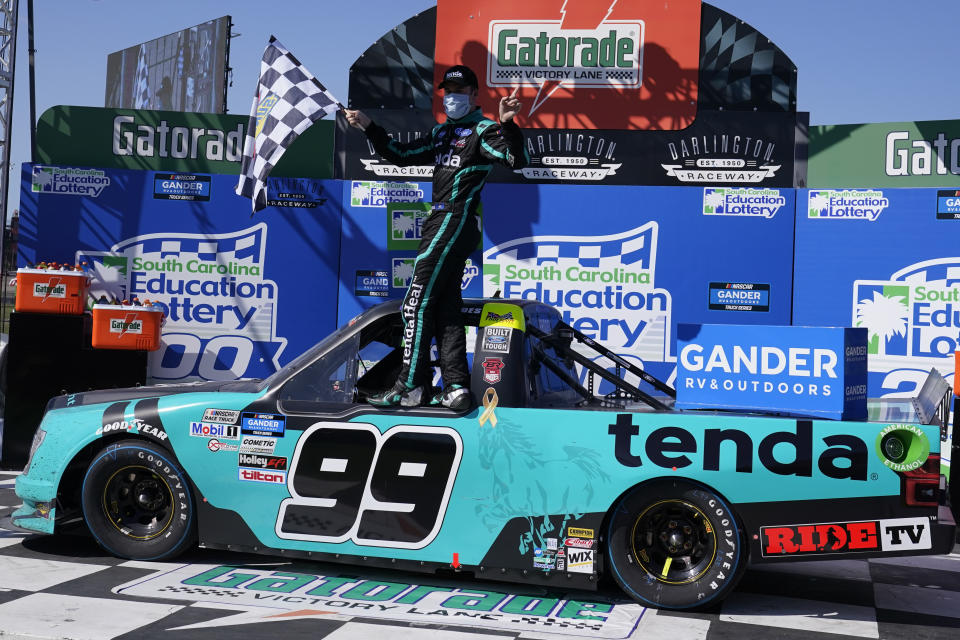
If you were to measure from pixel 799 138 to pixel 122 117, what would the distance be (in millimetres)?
6662

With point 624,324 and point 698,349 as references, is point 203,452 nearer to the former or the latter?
point 698,349

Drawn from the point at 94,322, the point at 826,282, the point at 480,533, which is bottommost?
the point at 480,533

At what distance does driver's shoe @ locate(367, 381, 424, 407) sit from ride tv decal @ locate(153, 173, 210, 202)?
537 centimetres

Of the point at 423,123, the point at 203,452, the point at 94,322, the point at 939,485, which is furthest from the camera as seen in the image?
the point at 423,123

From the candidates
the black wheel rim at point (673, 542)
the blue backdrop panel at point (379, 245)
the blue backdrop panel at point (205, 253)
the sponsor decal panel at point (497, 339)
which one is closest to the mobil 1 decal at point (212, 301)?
the blue backdrop panel at point (205, 253)

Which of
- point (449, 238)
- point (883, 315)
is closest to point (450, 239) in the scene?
point (449, 238)

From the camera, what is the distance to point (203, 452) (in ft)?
15.9

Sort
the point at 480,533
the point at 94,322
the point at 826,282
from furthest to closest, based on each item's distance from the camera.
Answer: the point at 826,282
the point at 94,322
the point at 480,533

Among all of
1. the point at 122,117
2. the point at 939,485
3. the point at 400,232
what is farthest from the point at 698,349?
the point at 122,117

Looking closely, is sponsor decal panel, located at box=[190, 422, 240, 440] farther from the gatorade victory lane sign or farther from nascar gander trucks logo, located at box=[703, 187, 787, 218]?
nascar gander trucks logo, located at box=[703, 187, 787, 218]

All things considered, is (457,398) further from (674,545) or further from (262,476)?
(674,545)

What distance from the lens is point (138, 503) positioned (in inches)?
197

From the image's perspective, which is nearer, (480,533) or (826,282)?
(480,533)

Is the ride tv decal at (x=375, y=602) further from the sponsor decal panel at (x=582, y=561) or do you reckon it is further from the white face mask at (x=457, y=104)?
the white face mask at (x=457, y=104)
